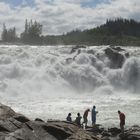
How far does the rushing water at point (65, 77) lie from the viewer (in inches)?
1886

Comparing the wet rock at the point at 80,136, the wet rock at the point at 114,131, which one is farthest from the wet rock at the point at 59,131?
the wet rock at the point at 114,131

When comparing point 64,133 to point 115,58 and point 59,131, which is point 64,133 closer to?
point 59,131

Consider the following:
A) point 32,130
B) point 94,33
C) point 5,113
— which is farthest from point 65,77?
point 94,33

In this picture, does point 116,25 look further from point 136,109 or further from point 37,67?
point 136,109

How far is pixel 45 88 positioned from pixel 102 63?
31.7 feet

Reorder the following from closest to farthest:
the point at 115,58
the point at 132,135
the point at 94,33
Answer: the point at 132,135 < the point at 115,58 < the point at 94,33

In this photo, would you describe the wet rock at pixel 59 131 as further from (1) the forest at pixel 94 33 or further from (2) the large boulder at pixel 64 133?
(1) the forest at pixel 94 33

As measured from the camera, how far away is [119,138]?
2675cm

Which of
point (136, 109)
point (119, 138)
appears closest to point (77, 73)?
point (136, 109)

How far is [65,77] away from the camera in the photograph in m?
56.6

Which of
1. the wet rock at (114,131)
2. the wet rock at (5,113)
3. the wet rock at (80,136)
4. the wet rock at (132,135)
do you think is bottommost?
the wet rock at (114,131)

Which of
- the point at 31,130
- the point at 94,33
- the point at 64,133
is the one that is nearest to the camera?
the point at 31,130

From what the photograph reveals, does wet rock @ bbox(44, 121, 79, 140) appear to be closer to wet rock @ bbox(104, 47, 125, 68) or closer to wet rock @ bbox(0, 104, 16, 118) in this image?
wet rock @ bbox(0, 104, 16, 118)

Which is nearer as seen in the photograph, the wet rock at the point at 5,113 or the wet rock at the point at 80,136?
the wet rock at the point at 80,136
